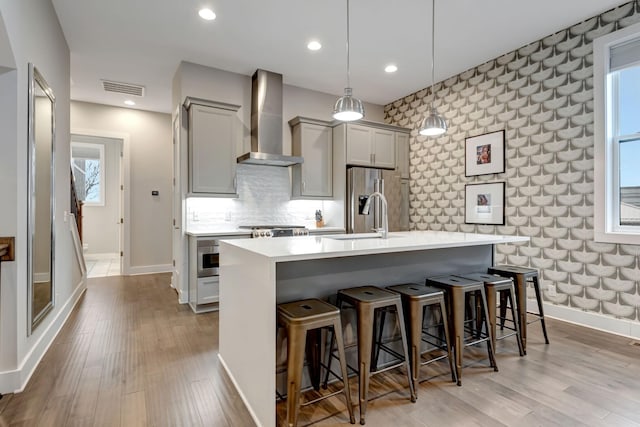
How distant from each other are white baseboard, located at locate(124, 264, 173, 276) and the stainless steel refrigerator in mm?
3592

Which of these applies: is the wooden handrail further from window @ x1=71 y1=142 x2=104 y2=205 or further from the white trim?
window @ x1=71 y1=142 x2=104 y2=205

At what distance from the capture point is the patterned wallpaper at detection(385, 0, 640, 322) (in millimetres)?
3074

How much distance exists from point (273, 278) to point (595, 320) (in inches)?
131

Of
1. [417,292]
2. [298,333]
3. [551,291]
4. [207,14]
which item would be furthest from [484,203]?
[207,14]

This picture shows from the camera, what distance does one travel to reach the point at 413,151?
17.2 feet

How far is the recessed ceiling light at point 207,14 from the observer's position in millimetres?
3057

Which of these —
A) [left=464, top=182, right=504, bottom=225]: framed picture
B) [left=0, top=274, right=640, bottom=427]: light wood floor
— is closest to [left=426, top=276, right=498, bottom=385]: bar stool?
[left=0, top=274, right=640, bottom=427]: light wood floor

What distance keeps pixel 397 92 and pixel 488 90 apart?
1496 mm

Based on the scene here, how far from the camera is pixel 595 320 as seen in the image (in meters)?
3.15

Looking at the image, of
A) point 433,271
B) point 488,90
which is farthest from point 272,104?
point 433,271

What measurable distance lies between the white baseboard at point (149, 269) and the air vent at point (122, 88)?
9.57ft

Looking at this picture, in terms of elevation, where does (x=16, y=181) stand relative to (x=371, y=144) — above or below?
below

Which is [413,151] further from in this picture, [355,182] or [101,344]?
[101,344]

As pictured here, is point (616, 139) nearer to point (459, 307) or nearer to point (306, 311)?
point (459, 307)
